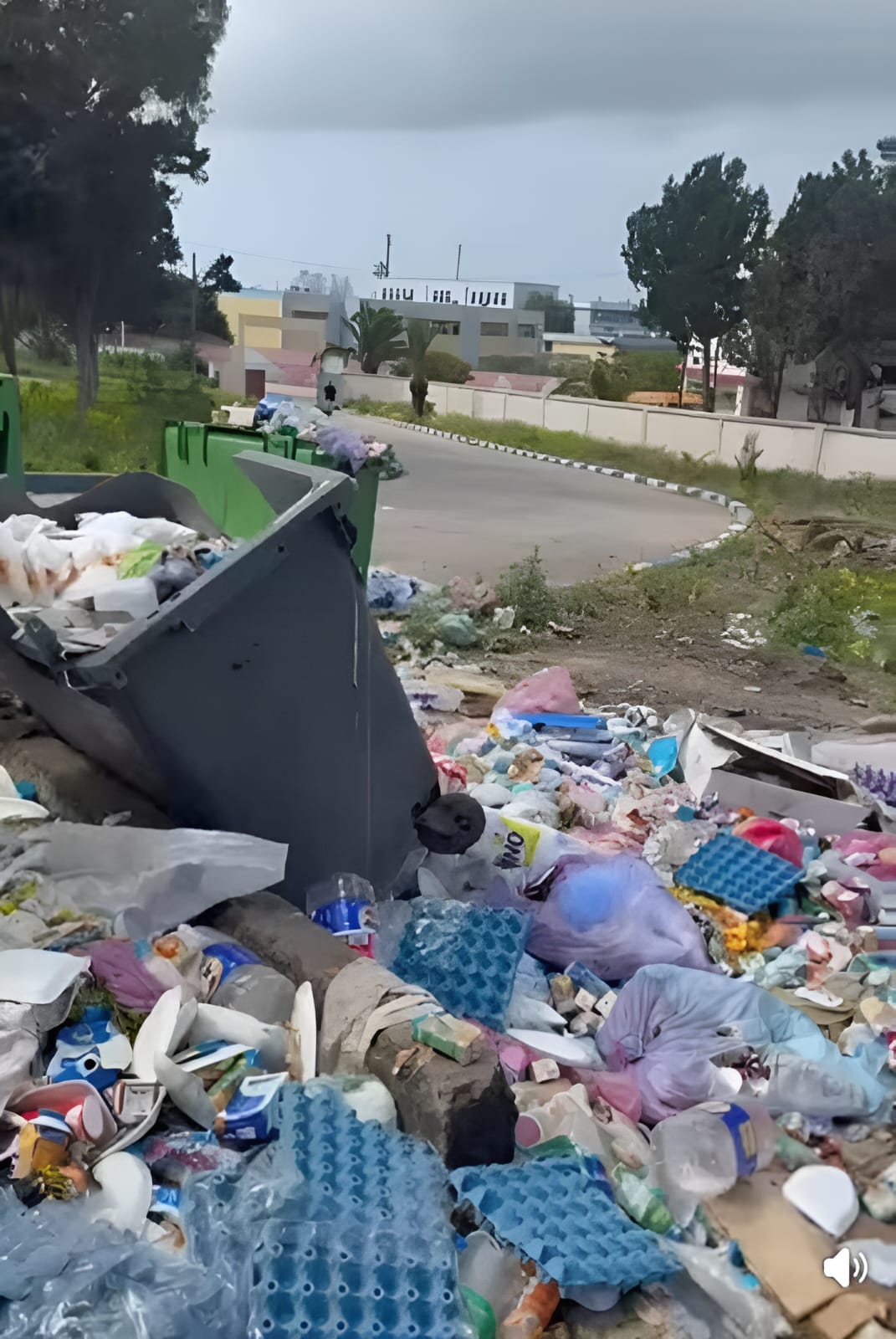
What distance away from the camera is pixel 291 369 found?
48.8 feet

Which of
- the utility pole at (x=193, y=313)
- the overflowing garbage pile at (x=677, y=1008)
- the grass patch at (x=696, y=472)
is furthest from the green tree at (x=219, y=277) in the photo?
the overflowing garbage pile at (x=677, y=1008)

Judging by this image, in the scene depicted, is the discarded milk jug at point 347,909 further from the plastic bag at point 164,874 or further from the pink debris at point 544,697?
the pink debris at point 544,697

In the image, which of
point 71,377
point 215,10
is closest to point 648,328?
point 215,10

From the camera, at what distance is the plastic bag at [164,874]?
2.42 metres

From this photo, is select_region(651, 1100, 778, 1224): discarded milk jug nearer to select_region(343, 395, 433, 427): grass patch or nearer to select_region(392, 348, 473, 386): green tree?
select_region(343, 395, 433, 427): grass patch

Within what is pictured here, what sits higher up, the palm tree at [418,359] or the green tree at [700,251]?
the green tree at [700,251]

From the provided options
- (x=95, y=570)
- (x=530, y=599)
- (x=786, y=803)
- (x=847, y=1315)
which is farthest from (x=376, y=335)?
(x=847, y=1315)

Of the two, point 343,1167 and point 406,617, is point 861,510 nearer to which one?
point 406,617

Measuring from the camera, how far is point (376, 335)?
73.9ft

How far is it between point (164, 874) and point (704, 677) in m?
4.60

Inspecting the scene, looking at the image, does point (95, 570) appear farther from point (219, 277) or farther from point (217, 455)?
point (219, 277)

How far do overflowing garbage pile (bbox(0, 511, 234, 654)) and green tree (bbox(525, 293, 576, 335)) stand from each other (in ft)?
79.7

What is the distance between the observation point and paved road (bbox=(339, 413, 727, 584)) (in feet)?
33.2

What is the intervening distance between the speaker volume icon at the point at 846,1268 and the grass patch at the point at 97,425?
10002mm
